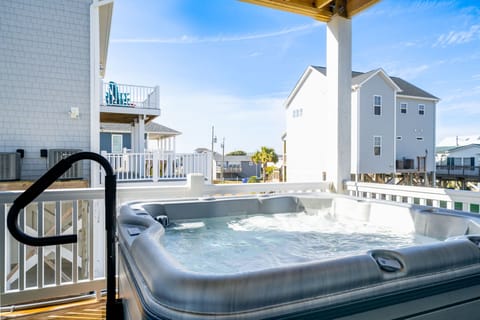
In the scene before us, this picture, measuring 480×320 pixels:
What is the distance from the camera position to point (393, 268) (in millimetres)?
1132

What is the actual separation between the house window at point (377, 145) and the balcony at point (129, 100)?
9031mm

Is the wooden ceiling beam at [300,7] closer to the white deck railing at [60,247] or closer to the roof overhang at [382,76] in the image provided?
the white deck railing at [60,247]

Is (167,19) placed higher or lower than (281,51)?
lower

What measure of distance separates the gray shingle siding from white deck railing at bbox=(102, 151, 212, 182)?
4.68 feet

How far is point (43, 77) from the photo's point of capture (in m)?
5.16

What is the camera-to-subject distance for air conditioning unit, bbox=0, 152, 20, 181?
15.4 ft

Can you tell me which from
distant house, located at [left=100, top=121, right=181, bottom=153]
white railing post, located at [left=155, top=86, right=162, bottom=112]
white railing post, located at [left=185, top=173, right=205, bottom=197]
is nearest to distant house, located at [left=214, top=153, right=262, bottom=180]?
distant house, located at [left=100, top=121, right=181, bottom=153]

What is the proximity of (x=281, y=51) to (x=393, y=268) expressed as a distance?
11.7 meters

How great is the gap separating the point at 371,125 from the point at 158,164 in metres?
9.74

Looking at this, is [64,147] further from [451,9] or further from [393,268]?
[451,9]

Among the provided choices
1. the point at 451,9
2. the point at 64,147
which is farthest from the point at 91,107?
the point at 451,9

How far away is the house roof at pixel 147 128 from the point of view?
1179 cm

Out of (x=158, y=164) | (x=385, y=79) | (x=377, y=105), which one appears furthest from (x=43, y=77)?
(x=385, y=79)

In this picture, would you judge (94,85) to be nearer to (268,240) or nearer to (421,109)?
(268,240)
